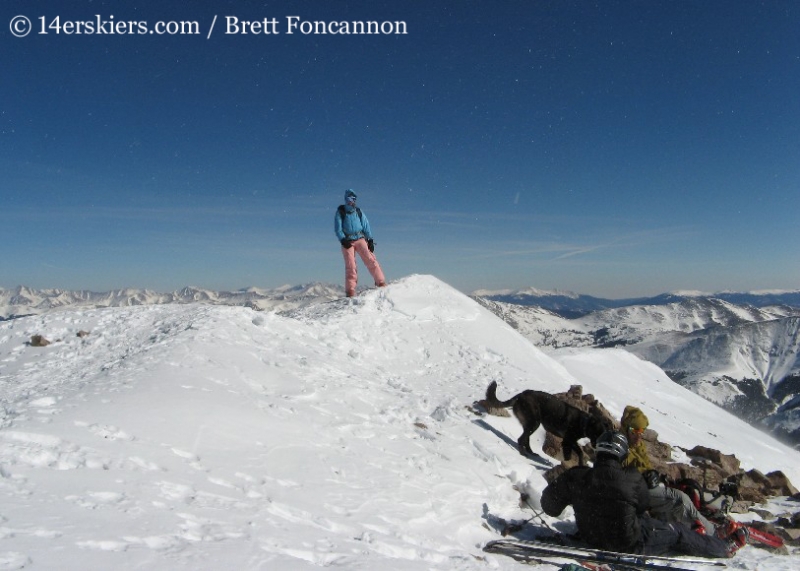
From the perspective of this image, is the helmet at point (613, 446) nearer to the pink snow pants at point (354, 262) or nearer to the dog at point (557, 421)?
the dog at point (557, 421)

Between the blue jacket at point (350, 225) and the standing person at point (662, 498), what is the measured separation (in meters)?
13.6

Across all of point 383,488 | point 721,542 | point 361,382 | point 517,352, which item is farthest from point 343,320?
point 721,542

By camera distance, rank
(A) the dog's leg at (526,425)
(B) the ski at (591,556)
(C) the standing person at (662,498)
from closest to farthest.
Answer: (B) the ski at (591,556), (C) the standing person at (662,498), (A) the dog's leg at (526,425)

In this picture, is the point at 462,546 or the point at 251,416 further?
the point at 251,416

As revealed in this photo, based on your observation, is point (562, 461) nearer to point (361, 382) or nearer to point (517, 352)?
point (361, 382)

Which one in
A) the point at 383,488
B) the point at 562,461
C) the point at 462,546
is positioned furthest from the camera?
the point at 562,461

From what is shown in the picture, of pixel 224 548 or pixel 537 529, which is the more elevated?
pixel 224 548

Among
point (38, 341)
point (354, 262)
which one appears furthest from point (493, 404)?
point (38, 341)

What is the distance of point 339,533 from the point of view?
619cm

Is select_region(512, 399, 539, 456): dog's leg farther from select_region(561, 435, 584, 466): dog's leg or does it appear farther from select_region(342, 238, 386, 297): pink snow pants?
select_region(342, 238, 386, 297): pink snow pants

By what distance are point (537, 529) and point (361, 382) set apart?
6244 mm

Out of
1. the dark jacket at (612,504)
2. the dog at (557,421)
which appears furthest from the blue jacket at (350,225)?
the dark jacket at (612,504)

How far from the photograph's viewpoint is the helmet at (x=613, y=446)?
6730 millimetres

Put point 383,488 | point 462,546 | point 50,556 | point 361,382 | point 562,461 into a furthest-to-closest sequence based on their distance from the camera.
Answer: point 361,382 → point 562,461 → point 383,488 → point 462,546 → point 50,556
